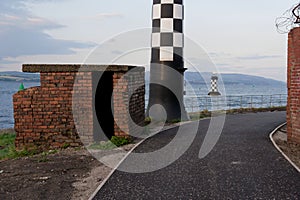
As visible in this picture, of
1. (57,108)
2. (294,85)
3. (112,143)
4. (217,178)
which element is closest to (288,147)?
(294,85)

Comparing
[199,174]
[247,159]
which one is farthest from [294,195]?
[247,159]

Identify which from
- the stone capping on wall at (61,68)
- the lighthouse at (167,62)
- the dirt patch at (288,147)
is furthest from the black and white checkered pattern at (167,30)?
the stone capping on wall at (61,68)

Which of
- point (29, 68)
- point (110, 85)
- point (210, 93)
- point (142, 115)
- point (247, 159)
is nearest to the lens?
point (247, 159)

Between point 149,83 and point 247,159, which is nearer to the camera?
point 247,159

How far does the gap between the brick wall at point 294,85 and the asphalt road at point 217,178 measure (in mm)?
1086

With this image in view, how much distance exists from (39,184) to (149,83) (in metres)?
8.43

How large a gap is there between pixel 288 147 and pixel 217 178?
3.20 metres

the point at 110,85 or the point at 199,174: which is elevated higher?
the point at 110,85

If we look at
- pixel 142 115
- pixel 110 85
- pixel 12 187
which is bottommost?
pixel 12 187

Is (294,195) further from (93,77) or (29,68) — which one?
(29,68)

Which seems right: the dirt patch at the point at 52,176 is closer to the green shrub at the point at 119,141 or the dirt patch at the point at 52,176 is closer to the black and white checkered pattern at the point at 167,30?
the green shrub at the point at 119,141

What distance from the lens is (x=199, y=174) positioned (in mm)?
5535

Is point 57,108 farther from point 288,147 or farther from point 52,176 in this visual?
point 288,147

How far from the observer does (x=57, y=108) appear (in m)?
8.16
